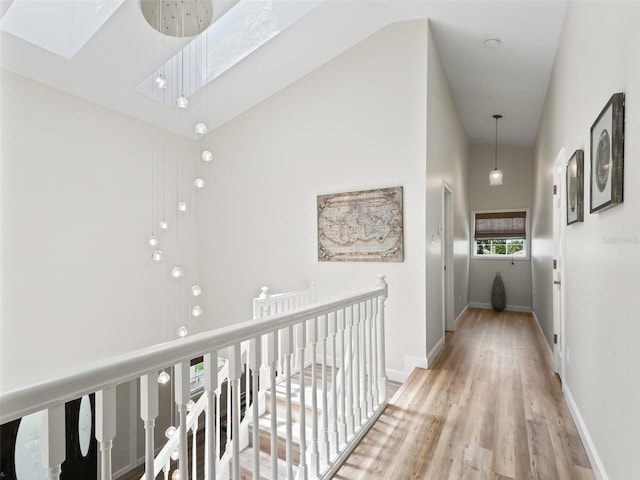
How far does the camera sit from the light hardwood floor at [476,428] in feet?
6.25

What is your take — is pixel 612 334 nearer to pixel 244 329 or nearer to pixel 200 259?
pixel 244 329

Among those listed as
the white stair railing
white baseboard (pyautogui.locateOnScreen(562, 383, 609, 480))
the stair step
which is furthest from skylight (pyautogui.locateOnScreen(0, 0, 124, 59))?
white baseboard (pyautogui.locateOnScreen(562, 383, 609, 480))

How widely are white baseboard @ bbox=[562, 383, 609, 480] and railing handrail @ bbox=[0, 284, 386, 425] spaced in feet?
5.89

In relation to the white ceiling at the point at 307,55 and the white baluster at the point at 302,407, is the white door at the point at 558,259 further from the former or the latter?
the white baluster at the point at 302,407

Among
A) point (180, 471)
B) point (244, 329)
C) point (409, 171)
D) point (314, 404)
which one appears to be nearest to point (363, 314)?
point (314, 404)

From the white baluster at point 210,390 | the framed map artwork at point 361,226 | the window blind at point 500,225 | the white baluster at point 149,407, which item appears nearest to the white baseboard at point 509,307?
the window blind at point 500,225

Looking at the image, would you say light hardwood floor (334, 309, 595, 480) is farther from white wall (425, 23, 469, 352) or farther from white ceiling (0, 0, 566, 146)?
white ceiling (0, 0, 566, 146)

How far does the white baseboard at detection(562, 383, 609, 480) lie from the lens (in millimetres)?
1749

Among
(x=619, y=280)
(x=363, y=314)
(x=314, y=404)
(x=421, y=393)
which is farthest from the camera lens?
(x=421, y=393)

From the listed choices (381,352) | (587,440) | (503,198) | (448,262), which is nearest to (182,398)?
(381,352)

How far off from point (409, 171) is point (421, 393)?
2.09 m

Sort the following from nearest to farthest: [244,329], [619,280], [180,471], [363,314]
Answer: [180,471] < [244,329] < [619,280] < [363,314]

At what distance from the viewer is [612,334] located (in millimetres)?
1601

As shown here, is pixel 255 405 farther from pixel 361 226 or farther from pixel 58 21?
pixel 58 21
